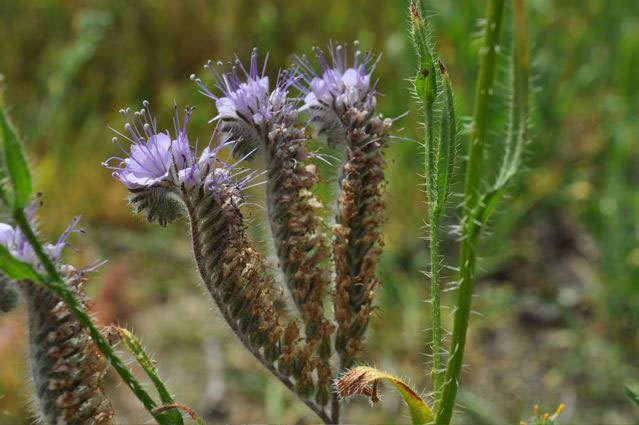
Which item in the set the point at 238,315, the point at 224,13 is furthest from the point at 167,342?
the point at 224,13

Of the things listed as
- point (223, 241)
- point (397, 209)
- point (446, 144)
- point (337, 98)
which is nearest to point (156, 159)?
point (223, 241)

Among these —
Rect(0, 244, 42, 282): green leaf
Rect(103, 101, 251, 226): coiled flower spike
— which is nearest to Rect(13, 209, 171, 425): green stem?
Rect(0, 244, 42, 282): green leaf

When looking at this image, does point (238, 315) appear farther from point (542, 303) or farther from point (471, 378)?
point (542, 303)

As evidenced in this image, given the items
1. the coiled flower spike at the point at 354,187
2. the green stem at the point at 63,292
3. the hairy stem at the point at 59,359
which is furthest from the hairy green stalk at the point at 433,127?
the hairy stem at the point at 59,359

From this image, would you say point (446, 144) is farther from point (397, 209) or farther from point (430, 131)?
point (397, 209)

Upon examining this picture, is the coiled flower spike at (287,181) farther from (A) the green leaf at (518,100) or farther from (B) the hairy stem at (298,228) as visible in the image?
(A) the green leaf at (518,100)
